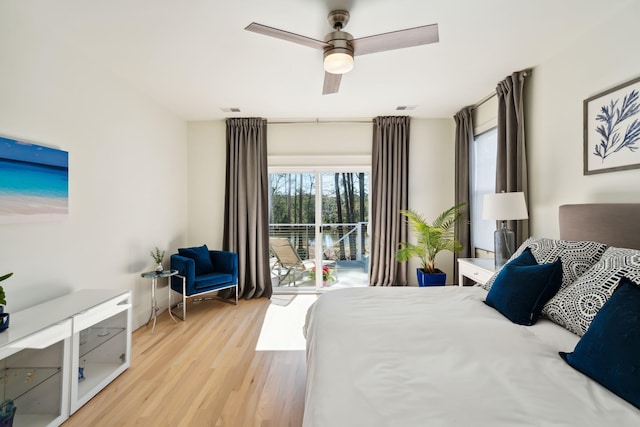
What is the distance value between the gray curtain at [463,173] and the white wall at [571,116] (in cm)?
99

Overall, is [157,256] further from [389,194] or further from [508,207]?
[508,207]

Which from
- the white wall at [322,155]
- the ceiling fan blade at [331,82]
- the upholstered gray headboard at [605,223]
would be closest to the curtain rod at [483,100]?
the white wall at [322,155]

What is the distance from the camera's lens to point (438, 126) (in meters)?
4.22

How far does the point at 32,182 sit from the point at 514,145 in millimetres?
4011

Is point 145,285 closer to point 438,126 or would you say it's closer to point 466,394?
point 466,394

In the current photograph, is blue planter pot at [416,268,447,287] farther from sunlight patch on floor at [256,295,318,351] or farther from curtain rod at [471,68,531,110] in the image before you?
curtain rod at [471,68,531,110]

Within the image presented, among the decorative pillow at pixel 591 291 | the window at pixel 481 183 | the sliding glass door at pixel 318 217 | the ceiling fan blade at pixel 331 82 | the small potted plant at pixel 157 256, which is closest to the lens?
the decorative pillow at pixel 591 291

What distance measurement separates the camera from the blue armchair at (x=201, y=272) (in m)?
3.29

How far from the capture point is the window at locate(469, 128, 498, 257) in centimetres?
346

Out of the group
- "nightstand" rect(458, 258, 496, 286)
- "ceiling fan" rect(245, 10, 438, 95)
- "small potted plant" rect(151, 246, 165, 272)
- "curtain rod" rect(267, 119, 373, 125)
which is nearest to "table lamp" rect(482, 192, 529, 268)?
"nightstand" rect(458, 258, 496, 286)

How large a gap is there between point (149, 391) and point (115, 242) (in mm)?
1466

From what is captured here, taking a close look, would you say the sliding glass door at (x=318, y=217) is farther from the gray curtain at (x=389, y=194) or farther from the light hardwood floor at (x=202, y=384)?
the light hardwood floor at (x=202, y=384)

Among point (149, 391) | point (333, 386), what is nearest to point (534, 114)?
point (333, 386)

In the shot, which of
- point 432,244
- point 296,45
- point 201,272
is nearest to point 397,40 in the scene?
point 296,45
